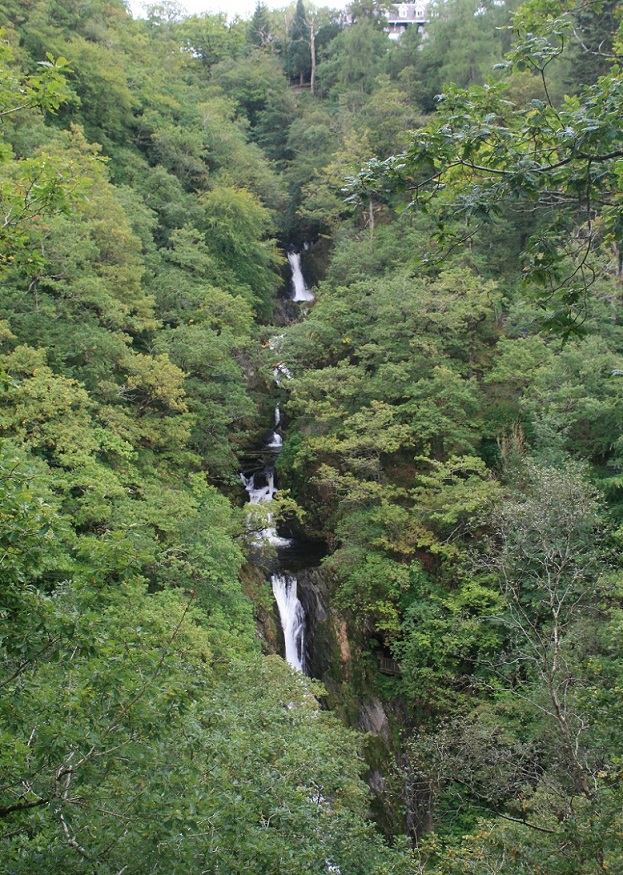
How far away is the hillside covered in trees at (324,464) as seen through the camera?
14.1 feet

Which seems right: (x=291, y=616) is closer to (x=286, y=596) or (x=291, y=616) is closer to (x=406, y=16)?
(x=286, y=596)

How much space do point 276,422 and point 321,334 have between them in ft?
15.0

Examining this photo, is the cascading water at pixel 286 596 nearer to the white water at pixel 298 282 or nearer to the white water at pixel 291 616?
the white water at pixel 291 616

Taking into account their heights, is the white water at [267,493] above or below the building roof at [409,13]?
below

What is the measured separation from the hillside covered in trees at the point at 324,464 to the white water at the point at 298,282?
56cm

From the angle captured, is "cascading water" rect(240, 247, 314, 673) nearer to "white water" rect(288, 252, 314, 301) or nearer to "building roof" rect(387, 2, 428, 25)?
"white water" rect(288, 252, 314, 301)

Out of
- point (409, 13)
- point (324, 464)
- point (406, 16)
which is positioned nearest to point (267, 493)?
point (324, 464)

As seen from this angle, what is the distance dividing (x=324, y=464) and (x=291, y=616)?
4079 mm

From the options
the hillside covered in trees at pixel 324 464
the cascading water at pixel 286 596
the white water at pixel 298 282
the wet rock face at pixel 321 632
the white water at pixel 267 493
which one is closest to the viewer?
the hillside covered in trees at pixel 324 464

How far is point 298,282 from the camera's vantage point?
30.3 meters

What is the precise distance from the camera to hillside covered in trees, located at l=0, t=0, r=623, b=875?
4.30 meters

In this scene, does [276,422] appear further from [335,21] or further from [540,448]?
[335,21]

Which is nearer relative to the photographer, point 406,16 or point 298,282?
point 298,282

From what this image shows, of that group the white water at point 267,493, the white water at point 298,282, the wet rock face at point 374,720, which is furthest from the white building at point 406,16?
the wet rock face at point 374,720
